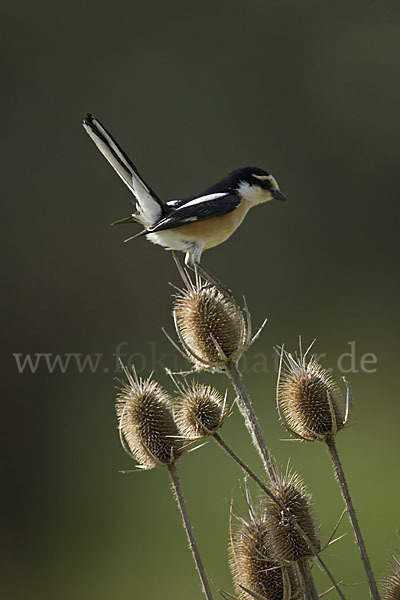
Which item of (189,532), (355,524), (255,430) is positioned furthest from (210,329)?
(355,524)

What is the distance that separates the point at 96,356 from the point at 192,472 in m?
1.29

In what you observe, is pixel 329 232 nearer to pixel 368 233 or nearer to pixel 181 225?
pixel 368 233

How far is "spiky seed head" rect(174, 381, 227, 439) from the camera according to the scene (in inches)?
64.9

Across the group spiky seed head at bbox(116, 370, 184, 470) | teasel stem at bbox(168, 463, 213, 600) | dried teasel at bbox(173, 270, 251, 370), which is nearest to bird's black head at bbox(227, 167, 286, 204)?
dried teasel at bbox(173, 270, 251, 370)

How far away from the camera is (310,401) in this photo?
1.60 metres

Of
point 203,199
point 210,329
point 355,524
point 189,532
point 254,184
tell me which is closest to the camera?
point 355,524

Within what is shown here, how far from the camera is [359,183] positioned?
6.73 meters

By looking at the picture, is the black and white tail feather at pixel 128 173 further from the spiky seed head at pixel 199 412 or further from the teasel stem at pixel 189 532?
the teasel stem at pixel 189 532

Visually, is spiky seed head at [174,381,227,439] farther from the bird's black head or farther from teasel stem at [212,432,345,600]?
the bird's black head

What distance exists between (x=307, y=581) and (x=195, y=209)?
1461mm

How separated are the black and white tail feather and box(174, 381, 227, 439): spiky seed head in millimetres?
900

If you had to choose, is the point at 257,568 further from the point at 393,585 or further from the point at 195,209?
the point at 195,209

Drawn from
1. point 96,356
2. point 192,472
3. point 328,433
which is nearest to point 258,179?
point 328,433

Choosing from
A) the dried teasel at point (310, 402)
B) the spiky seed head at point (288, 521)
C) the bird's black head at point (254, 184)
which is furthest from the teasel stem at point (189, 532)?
the bird's black head at point (254, 184)
